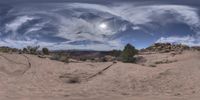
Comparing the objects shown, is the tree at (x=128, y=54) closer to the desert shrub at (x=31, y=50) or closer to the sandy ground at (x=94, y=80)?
the sandy ground at (x=94, y=80)

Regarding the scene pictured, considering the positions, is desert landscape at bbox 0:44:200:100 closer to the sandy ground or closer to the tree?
the sandy ground

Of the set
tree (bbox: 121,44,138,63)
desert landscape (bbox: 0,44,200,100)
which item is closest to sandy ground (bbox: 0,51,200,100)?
desert landscape (bbox: 0,44,200,100)

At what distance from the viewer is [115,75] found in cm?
2138

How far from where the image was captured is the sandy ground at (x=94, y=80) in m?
18.1

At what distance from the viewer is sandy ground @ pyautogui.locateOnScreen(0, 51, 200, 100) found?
18078mm

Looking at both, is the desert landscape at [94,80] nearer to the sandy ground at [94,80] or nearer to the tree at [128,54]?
the sandy ground at [94,80]

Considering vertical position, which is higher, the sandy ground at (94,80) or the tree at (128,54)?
the tree at (128,54)

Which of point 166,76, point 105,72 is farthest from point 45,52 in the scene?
point 166,76

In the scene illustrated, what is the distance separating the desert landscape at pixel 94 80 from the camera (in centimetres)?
1811

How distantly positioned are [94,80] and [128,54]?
6.54 meters

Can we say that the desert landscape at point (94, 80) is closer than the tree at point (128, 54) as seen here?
Yes

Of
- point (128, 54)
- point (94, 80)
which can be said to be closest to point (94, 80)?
point (94, 80)

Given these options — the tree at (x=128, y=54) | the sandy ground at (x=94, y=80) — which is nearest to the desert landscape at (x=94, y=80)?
the sandy ground at (x=94, y=80)

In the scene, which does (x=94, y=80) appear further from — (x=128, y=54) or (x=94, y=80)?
(x=128, y=54)
